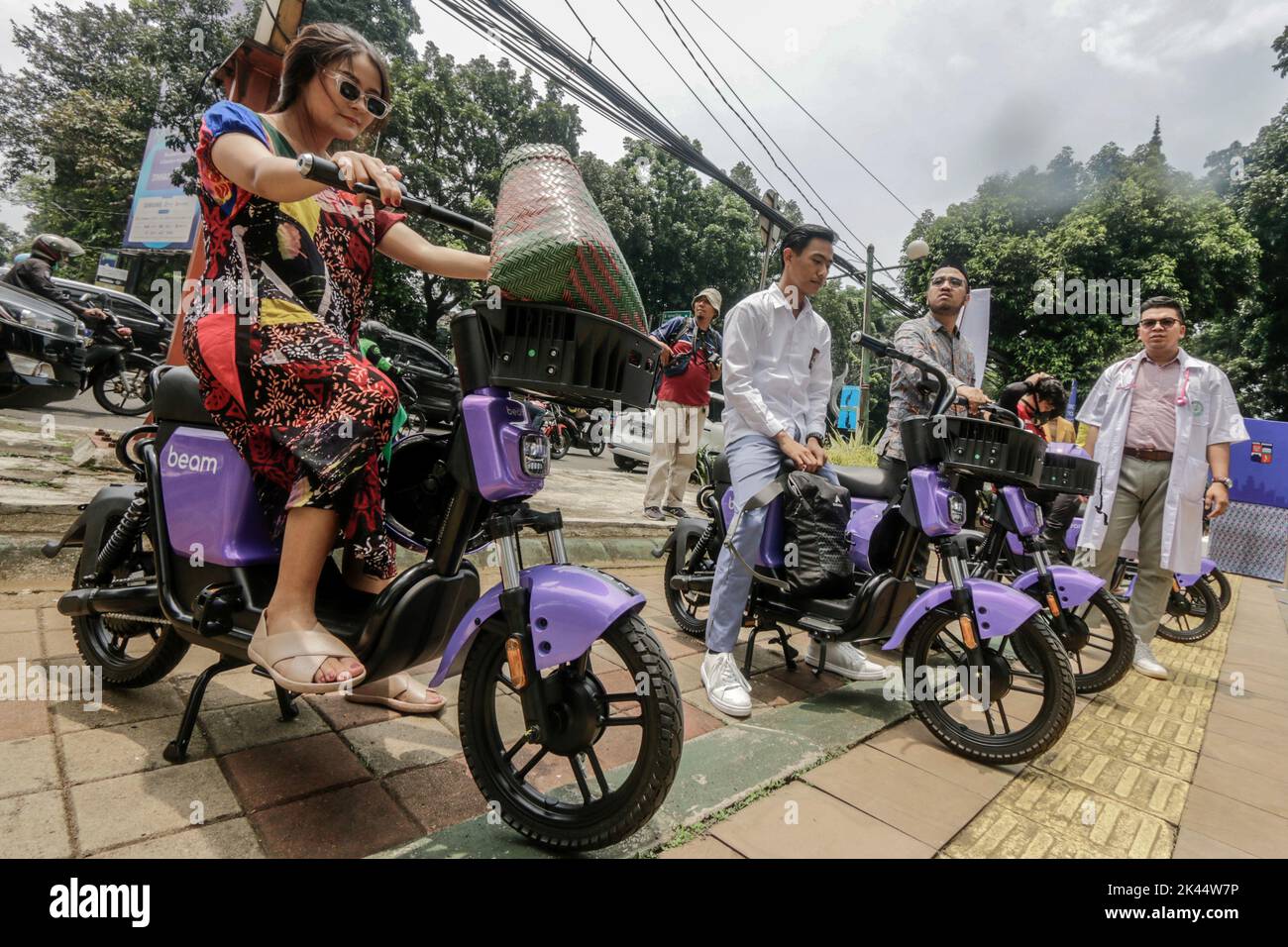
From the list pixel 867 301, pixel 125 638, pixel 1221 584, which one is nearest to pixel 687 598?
pixel 125 638

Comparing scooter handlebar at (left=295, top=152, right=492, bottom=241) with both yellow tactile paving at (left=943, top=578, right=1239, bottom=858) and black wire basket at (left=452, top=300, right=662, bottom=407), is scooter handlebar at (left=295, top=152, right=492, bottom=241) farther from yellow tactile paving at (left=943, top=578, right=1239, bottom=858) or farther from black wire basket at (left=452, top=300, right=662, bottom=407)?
yellow tactile paving at (left=943, top=578, right=1239, bottom=858)

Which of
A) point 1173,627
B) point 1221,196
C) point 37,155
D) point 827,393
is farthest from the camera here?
point 37,155

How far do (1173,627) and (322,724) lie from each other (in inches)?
259

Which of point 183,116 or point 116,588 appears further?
point 183,116

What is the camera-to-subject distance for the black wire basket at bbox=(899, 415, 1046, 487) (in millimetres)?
2750

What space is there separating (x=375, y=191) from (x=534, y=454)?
0.68 metres

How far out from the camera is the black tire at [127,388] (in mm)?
8383

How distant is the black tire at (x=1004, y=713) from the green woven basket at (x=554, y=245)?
6.10 feet

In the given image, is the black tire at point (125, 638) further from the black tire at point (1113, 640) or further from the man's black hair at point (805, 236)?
the black tire at point (1113, 640)

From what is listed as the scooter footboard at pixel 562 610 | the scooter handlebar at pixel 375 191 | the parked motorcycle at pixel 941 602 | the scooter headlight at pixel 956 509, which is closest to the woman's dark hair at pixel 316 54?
the scooter handlebar at pixel 375 191

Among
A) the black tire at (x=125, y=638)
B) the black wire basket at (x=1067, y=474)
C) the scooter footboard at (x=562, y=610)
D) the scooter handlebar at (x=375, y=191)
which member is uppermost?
the scooter handlebar at (x=375, y=191)
